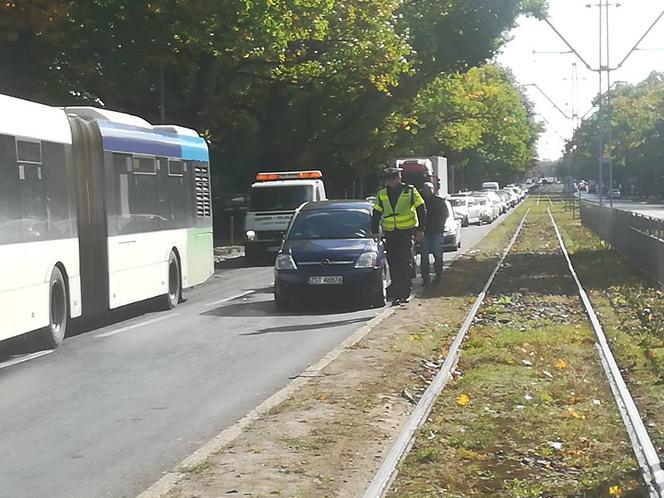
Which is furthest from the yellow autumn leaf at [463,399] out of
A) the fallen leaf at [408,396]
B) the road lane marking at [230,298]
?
the road lane marking at [230,298]

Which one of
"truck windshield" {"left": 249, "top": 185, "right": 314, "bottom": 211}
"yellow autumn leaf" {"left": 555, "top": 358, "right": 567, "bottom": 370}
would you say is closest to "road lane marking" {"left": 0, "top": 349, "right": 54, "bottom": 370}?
"yellow autumn leaf" {"left": 555, "top": 358, "right": 567, "bottom": 370}

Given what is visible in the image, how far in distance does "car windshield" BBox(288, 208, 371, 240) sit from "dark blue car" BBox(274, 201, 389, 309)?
2cm

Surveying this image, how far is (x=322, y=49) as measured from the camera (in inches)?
1720

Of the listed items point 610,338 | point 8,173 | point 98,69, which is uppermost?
point 98,69

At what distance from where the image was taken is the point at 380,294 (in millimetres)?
19828

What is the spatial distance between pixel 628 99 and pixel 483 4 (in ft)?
303

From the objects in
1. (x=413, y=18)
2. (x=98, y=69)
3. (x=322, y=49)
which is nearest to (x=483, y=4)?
(x=413, y=18)

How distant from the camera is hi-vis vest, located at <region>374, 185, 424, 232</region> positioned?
19047 mm

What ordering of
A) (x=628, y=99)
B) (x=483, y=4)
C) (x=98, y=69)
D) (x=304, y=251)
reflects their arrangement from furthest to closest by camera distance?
(x=628, y=99) < (x=483, y=4) < (x=98, y=69) < (x=304, y=251)

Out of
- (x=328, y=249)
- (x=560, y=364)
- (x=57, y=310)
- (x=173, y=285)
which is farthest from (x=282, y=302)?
(x=560, y=364)

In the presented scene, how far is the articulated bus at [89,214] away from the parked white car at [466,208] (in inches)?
1561

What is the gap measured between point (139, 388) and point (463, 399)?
3.12m

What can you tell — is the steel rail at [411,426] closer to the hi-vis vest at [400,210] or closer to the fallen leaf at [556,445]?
the fallen leaf at [556,445]

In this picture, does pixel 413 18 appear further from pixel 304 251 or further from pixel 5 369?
pixel 5 369
